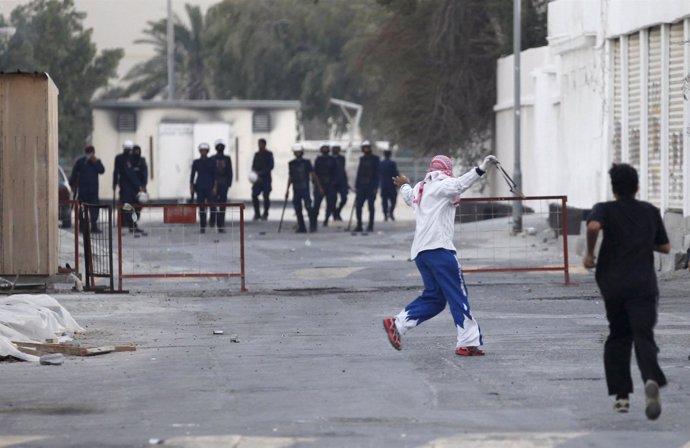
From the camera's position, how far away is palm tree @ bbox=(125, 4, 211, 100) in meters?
79.6

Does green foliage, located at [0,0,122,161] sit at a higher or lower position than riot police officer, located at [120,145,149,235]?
higher

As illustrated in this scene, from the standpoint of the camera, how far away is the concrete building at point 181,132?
44906 millimetres

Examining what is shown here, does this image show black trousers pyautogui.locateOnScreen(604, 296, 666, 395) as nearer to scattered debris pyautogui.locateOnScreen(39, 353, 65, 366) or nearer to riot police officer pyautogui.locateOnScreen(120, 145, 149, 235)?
scattered debris pyautogui.locateOnScreen(39, 353, 65, 366)

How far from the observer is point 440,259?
13.1 meters

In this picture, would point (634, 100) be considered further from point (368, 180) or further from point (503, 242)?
point (368, 180)

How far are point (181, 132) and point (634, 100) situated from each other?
2186 centimetres

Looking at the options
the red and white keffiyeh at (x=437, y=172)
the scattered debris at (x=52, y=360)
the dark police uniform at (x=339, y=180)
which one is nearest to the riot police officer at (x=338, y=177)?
the dark police uniform at (x=339, y=180)

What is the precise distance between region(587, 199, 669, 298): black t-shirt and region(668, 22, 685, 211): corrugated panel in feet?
Answer: 42.0

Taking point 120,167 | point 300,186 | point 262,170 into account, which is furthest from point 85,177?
point 262,170

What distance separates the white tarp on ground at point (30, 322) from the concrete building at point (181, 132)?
96.5 feet

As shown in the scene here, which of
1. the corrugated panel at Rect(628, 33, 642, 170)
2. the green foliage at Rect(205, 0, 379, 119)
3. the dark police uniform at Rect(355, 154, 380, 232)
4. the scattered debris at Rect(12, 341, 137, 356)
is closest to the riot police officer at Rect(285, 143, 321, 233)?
the dark police uniform at Rect(355, 154, 380, 232)

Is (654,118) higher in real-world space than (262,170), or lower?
higher

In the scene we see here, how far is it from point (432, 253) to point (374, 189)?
2178 centimetres

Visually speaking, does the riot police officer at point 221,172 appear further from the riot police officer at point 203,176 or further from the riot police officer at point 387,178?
the riot police officer at point 387,178
